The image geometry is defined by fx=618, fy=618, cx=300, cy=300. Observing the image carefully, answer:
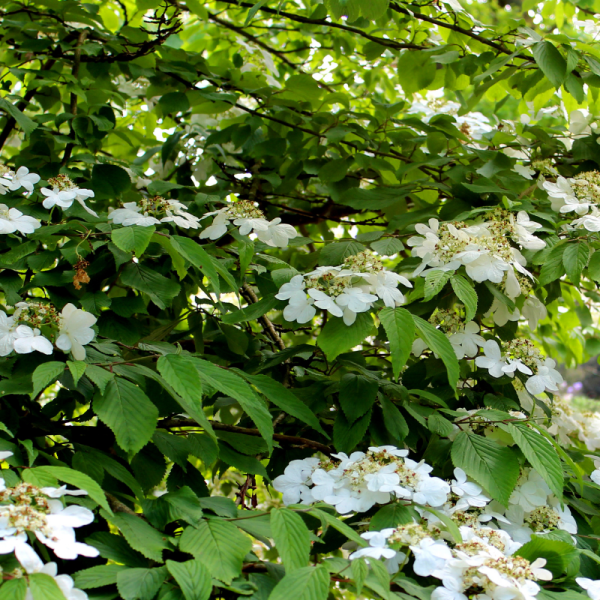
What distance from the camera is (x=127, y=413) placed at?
795mm

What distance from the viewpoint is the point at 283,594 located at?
0.61 m

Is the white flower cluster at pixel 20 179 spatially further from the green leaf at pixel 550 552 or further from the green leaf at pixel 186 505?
the green leaf at pixel 550 552

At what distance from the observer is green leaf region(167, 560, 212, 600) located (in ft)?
2.03

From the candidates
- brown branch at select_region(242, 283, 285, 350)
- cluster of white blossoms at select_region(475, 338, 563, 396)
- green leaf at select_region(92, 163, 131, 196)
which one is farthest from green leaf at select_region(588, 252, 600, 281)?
green leaf at select_region(92, 163, 131, 196)

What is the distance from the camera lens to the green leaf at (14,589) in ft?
1.79

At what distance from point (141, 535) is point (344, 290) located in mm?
447

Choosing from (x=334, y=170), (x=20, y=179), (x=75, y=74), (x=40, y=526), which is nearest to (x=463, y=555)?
(x=40, y=526)

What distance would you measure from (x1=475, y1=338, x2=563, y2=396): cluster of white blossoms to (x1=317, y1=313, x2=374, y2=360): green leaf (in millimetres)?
291

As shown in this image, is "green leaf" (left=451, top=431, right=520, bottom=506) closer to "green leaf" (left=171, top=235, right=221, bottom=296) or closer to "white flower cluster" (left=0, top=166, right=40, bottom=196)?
"green leaf" (left=171, top=235, right=221, bottom=296)

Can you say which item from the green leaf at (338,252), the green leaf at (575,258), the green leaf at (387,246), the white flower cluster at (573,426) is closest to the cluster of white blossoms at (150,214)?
the green leaf at (338,252)

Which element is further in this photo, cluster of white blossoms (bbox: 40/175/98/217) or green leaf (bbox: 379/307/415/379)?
cluster of white blossoms (bbox: 40/175/98/217)

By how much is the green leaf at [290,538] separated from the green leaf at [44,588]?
22 cm

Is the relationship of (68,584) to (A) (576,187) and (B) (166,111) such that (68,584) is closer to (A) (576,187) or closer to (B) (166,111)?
(A) (576,187)

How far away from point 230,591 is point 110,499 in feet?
0.68
